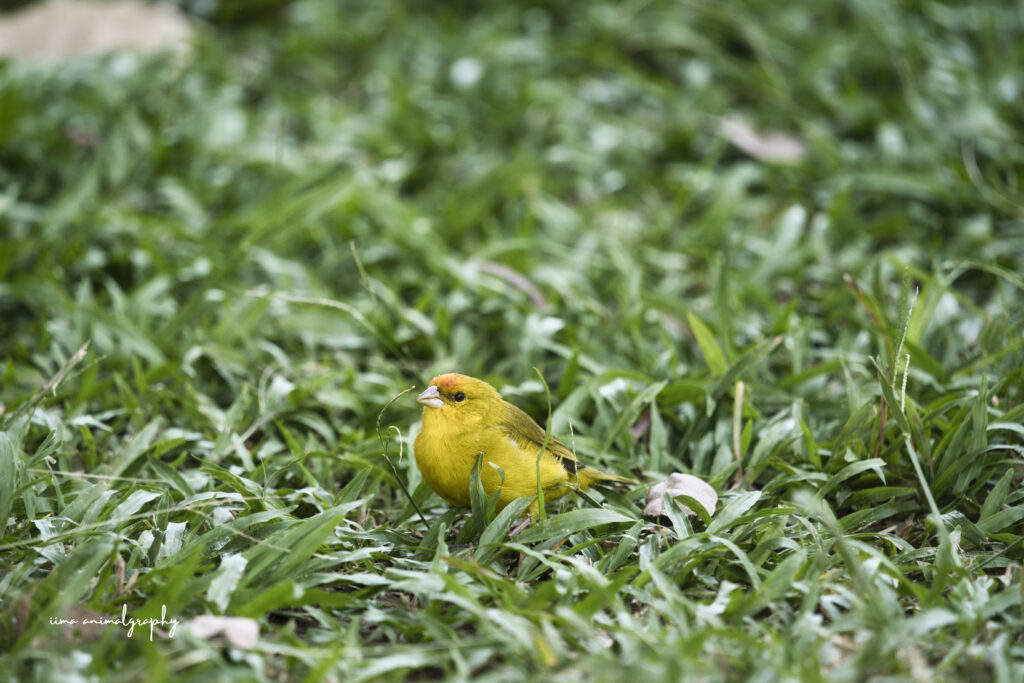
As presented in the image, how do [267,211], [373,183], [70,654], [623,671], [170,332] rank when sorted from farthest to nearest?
[373,183] < [267,211] < [170,332] < [70,654] < [623,671]

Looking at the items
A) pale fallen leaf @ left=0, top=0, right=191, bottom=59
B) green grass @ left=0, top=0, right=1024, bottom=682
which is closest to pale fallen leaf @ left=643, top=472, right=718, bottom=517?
green grass @ left=0, top=0, right=1024, bottom=682

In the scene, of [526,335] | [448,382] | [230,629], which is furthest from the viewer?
[526,335]

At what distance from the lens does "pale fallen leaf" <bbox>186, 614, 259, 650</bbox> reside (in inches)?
76.9

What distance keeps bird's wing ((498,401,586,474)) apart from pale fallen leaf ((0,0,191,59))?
14.2 feet

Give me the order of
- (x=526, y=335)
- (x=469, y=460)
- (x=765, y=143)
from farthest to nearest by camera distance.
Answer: (x=765, y=143), (x=526, y=335), (x=469, y=460)

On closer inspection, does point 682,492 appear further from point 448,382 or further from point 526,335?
point 526,335

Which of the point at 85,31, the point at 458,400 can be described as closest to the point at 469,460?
the point at 458,400

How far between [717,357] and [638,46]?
3392mm

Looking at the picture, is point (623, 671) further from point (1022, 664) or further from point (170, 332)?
point (170, 332)

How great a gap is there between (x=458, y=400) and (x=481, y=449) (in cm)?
17

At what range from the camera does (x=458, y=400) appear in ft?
8.39

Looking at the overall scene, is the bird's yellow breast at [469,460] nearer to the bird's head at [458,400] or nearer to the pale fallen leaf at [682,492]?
the bird's head at [458,400]

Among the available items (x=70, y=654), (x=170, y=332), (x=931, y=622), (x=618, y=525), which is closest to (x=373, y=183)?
(x=170, y=332)

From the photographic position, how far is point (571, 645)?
2.06 metres
